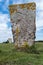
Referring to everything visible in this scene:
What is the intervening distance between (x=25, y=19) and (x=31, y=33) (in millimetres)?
914

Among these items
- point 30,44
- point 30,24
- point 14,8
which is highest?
point 14,8

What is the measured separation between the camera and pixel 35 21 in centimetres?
1266

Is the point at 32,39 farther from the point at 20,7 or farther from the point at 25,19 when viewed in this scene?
the point at 20,7

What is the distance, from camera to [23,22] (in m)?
12.8

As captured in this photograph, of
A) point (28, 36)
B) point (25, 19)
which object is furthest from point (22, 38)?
point (25, 19)

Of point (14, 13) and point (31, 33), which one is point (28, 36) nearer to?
point (31, 33)

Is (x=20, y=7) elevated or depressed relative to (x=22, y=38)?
elevated

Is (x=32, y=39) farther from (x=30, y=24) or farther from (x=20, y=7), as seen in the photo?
(x=20, y=7)

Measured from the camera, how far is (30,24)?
12688mm

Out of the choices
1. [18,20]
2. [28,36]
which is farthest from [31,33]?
[18,20]

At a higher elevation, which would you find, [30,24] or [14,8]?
[14,8]

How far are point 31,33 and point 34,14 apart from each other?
3.74 feet

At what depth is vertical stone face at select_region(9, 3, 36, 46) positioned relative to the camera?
41.5ft

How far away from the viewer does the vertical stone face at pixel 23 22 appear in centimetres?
1266
